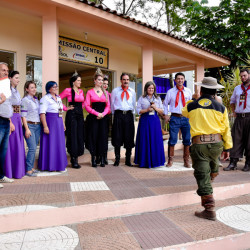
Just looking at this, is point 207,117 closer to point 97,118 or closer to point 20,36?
point 97,118

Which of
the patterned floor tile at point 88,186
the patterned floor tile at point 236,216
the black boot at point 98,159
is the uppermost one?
the black boot at point 98,159

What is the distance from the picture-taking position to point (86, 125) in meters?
6.21

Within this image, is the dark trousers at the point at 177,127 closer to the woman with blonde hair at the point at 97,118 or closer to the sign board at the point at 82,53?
the woman with blonde hair at the point at 97,118

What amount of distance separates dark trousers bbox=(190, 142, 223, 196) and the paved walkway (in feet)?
1.31

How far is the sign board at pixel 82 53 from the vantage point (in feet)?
30.0

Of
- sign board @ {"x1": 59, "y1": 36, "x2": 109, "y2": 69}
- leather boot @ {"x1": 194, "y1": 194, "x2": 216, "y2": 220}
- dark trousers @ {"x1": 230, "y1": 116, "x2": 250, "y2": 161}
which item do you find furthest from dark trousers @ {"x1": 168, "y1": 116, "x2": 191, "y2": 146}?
sign board @ {"x1": 59, "y1": 36, "x2": 109, "y2": 69}

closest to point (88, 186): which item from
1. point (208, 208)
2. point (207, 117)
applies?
point (208, 208)

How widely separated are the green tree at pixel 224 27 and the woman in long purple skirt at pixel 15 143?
972 cm

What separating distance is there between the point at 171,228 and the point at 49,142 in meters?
3.29

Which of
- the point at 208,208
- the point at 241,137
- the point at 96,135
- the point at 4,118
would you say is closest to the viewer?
the point at 208,208

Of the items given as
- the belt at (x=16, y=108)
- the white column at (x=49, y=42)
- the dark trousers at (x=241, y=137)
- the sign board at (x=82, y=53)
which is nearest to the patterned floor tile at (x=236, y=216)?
the dark trousers at (x=241, y=137)

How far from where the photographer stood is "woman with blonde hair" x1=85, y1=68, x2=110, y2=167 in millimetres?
5988

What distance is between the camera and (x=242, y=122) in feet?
20.5

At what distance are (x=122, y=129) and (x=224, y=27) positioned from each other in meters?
8.57
